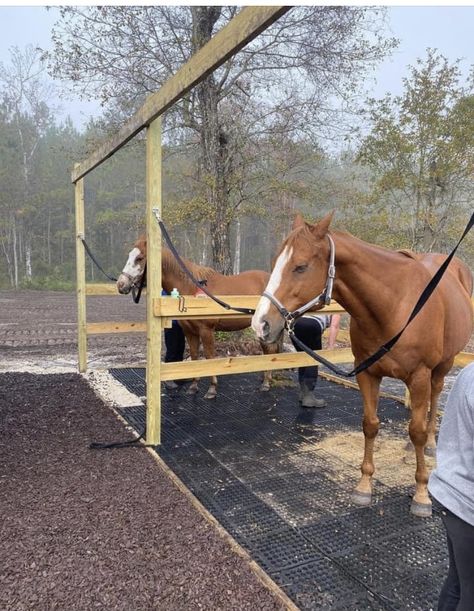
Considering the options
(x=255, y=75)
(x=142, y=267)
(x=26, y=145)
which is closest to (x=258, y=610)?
(x=142, y=267)

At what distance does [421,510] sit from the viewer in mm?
2746

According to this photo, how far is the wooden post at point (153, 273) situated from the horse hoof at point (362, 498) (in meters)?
1.71

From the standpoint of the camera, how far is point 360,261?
A: 2605 millimetres

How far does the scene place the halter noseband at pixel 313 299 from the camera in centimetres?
238

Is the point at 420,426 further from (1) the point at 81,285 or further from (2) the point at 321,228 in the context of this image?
(1) the point at 81,285

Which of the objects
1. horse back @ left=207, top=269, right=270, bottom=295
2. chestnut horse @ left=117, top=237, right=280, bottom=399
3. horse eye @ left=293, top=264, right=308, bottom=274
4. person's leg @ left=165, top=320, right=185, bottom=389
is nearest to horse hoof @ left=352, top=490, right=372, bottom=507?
horse eye @ left=293, top=264, right=308, bottom=274

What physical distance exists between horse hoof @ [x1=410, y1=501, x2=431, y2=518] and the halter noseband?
1.49 meters

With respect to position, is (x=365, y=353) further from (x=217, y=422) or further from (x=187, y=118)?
(x=187, y=118)

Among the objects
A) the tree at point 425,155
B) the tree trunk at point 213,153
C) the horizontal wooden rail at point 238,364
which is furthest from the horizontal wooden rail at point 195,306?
the tree at point 425,155

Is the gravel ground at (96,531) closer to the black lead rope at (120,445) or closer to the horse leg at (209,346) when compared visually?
the black lead rope at (120,445)

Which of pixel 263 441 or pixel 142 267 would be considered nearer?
pixel 263 441

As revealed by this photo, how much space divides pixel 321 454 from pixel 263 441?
0.55 meters

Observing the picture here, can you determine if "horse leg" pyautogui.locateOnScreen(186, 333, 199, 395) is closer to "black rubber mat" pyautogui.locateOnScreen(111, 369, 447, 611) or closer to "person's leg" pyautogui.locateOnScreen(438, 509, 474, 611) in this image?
"black rubber mat" pyautogui.locateOnScreen(111, 369, 447, 611)

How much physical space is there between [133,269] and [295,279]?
297 centimetres
